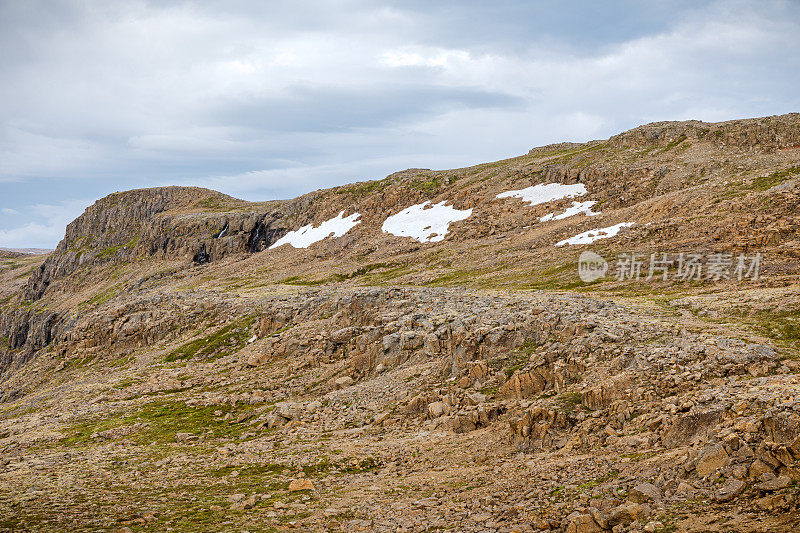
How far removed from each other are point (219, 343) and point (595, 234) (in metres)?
50.1

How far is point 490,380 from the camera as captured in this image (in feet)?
102

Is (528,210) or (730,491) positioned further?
(528,210)

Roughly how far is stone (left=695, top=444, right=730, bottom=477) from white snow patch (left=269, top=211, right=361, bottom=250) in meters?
96.2

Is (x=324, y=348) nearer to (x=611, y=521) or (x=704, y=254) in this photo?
(x=611, y=521)

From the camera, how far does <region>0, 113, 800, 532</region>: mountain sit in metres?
18.5

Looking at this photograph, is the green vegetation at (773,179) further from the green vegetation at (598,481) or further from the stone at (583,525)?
the stone at (583,525)

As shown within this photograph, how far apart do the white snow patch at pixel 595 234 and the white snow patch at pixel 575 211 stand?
415 inches

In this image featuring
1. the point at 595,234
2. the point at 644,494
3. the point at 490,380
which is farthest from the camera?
the point at 595,234

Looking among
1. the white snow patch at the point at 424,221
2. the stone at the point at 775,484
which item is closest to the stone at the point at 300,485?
the stone at the point at 775,484

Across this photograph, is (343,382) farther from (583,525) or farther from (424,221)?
(424,221)

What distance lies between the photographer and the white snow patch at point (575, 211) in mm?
80188

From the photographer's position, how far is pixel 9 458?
34.0 meters

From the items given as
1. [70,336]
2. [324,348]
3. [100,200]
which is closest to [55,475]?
[324,348]

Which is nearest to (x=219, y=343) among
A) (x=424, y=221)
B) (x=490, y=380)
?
(x=490, y=380)
